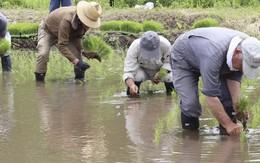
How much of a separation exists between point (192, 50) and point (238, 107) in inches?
21.5

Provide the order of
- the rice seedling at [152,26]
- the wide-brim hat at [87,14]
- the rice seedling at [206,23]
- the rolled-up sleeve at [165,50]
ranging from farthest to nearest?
the rice seedling at [152,26] < the rice seedling at [206,23] < the wide-brim hat at [87,14] < the rolled-up sleeve at [165,50]

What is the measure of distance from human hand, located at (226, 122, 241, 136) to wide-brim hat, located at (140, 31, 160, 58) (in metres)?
1.82

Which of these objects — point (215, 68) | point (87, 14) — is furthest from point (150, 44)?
point (215, 68)

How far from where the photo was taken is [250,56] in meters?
4.91

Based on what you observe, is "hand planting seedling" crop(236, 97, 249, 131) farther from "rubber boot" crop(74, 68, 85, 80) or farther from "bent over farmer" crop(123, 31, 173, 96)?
"rubber boot" crop(74, 68, 85, 80)

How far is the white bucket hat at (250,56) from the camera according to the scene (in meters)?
4.91

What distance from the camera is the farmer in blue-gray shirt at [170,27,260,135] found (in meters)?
5.04

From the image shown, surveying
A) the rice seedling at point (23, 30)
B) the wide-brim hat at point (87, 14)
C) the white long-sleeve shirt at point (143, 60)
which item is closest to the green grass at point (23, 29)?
the rice seedling at point (23, 30)

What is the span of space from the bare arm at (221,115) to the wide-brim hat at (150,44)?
1.84m

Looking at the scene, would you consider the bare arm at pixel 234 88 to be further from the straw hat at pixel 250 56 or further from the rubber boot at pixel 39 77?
the rubber boot at pixel 39 77

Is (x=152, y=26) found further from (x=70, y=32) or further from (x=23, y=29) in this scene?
(x=70, y=32)

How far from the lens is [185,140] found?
5539mm

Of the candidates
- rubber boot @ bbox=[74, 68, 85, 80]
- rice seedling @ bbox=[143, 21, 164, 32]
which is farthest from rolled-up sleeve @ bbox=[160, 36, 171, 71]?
rice seedling @ bbox=[143, 21, 164, 32]

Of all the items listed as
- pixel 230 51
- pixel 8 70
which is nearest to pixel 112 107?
pixel 230 51
